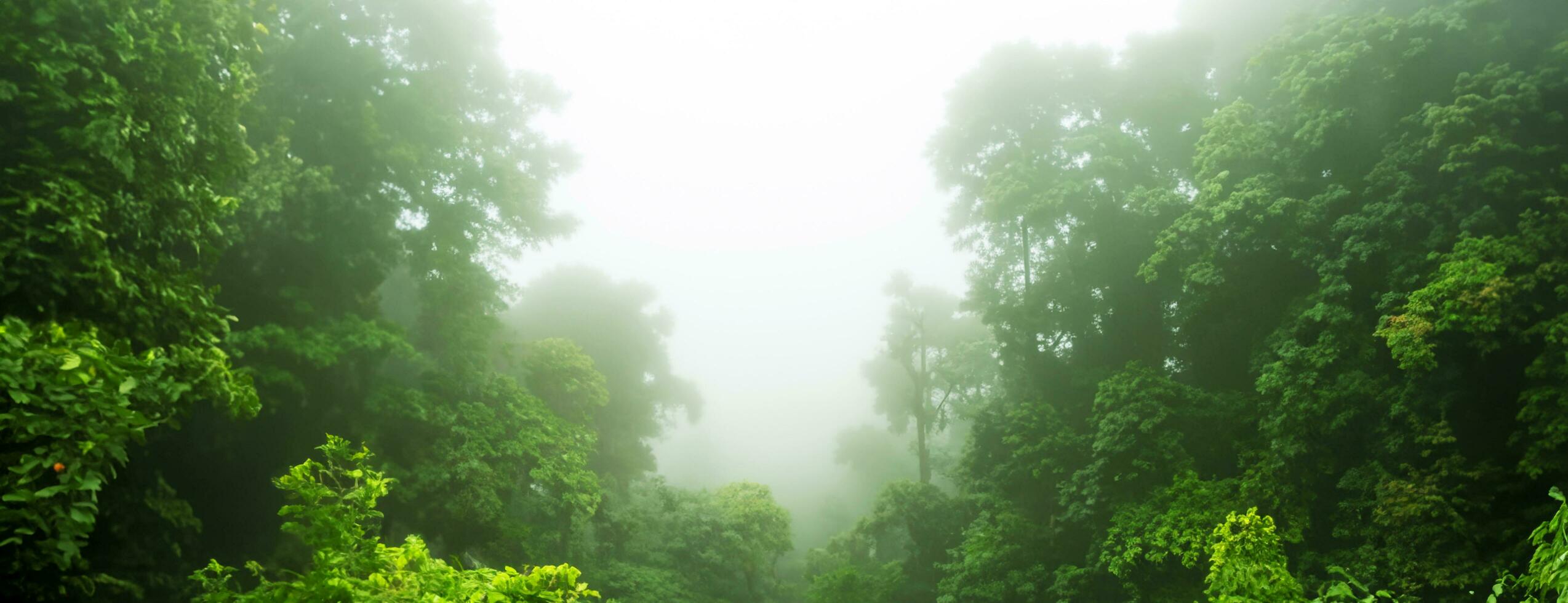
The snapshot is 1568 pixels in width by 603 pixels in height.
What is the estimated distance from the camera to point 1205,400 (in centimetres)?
1265

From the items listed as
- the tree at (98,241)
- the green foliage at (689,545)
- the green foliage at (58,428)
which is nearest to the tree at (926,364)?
the green foliage at (689,545)

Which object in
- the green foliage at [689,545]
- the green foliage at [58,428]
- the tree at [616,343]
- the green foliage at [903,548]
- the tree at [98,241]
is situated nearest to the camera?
the green foliage at [58,428]

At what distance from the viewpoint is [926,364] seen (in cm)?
2630

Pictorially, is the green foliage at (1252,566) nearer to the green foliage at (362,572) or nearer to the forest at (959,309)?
the forest at (959,309)

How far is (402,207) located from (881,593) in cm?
1291

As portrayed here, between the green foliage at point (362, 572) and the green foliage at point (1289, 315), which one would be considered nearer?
the green foliage at point (362, 572)

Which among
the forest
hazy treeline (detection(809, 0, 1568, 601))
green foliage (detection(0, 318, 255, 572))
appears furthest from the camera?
hazy treeline (detection(809, 0, 1568, 601))

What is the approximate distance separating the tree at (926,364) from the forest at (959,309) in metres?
4.59

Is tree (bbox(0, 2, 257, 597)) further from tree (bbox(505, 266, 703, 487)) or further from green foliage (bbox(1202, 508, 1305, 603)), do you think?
tree (bbox(505, 266, 703, 487))

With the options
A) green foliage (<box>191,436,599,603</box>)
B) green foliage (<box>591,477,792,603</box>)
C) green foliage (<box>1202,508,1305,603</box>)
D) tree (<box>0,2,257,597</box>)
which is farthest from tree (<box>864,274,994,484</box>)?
green foliage (<box>191,436,599,603</box>)

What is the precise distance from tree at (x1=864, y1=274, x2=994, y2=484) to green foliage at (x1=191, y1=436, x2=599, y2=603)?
20.6 meters

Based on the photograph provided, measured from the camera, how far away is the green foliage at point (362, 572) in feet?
9.93

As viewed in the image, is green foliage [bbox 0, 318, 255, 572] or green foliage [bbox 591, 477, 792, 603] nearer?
green foliage [bbox 0, 318, 255, 572]

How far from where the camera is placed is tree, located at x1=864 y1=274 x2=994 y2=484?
2436 centimetres
